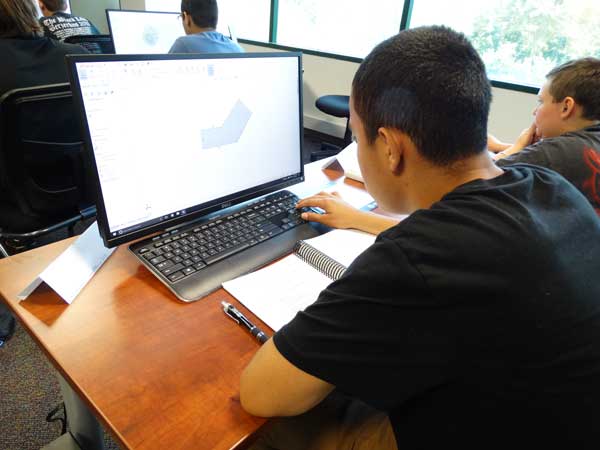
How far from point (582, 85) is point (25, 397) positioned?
2.31m

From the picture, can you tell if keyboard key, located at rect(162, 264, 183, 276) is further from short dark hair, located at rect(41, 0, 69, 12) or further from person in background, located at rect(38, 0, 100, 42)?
short dark hair, located at rect(41, 0, 69, 12)

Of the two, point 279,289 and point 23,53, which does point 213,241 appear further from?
point 23,53

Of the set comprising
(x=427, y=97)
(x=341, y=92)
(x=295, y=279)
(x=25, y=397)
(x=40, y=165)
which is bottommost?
(x=25, y=397)

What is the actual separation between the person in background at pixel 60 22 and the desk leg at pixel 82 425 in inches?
109

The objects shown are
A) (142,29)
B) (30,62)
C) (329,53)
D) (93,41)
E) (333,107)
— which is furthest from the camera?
(329,53)

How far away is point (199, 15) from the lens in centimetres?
241

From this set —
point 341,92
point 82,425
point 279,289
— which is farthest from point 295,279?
point 341,92

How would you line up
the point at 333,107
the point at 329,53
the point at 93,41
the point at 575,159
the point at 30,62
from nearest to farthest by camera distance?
the point at 575,159, the point at 30,62, the point at 93,41, the point at 333,107, the point at 329,53

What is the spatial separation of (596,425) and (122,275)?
80cm

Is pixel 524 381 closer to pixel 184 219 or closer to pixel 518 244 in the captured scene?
pixel 518 244

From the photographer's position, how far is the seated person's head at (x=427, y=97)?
22.4 inches

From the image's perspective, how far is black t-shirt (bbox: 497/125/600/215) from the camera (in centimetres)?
131

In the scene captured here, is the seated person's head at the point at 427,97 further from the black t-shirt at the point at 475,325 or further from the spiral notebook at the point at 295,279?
the spiral notebook at the point at 295,279

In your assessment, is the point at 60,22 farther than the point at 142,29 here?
Yes
